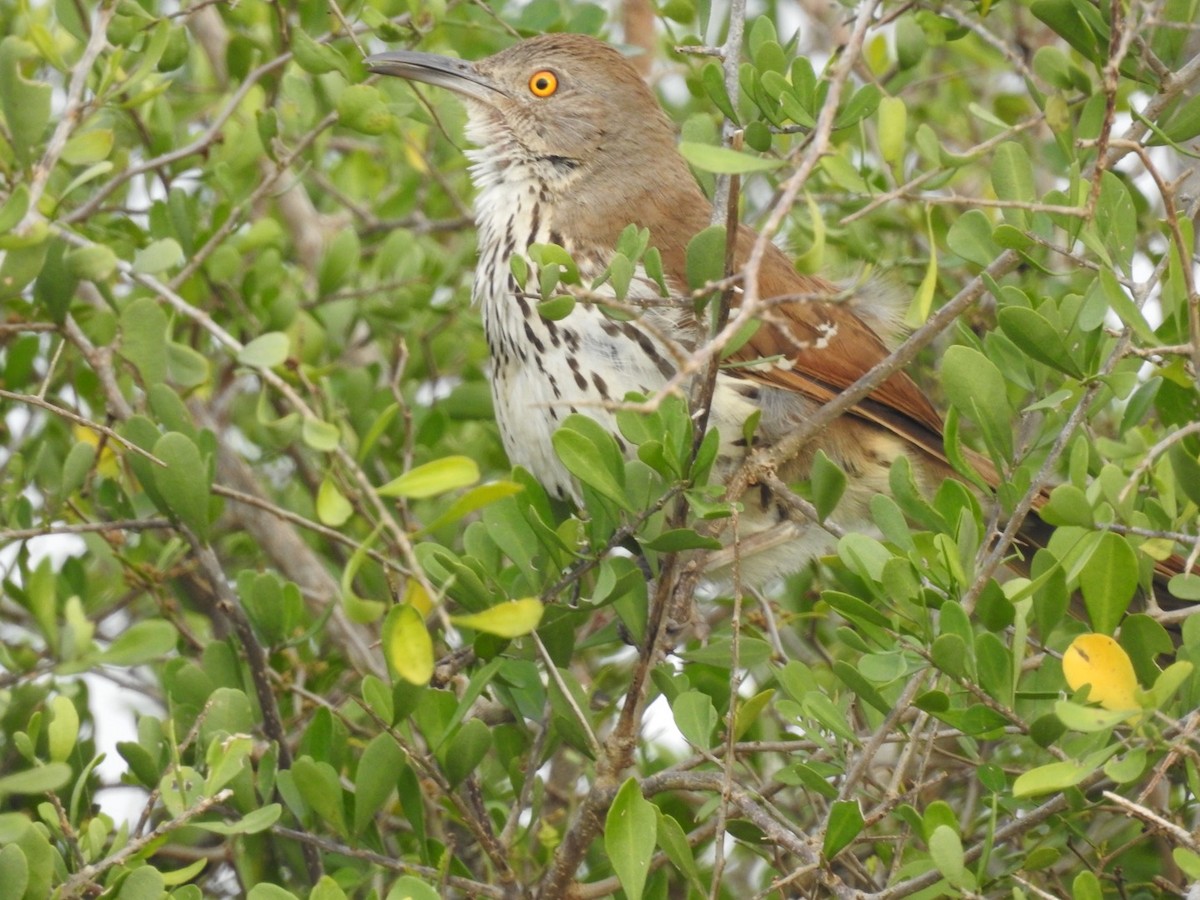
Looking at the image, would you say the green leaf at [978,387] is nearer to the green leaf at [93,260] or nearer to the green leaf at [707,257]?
the green leaf at [707,257]

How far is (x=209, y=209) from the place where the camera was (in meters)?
4.37

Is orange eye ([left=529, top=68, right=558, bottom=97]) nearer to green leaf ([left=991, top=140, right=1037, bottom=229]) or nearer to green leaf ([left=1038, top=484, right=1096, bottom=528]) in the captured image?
green leaf ([left=991, top=140, right=1037, bottom=229])

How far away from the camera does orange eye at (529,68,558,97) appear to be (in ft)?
14.1

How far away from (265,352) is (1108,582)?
1359 mm

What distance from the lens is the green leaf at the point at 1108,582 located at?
2.32 metres

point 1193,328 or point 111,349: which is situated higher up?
point 1193,328

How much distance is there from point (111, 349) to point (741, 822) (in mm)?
1645

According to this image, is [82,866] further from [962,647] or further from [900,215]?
[900,215]

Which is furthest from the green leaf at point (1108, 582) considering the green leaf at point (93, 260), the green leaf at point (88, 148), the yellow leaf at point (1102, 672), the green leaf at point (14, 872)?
the green leaf at point (88, 148)

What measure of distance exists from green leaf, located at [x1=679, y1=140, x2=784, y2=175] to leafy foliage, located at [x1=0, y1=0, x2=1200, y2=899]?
1cm

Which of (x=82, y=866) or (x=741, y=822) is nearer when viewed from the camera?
(x=82, y=866)

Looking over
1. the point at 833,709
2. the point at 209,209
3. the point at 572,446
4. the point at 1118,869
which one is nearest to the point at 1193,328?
the point at 833,709

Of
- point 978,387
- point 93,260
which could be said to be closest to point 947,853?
point 978,387

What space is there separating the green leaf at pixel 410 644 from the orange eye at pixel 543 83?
2.62 meters
